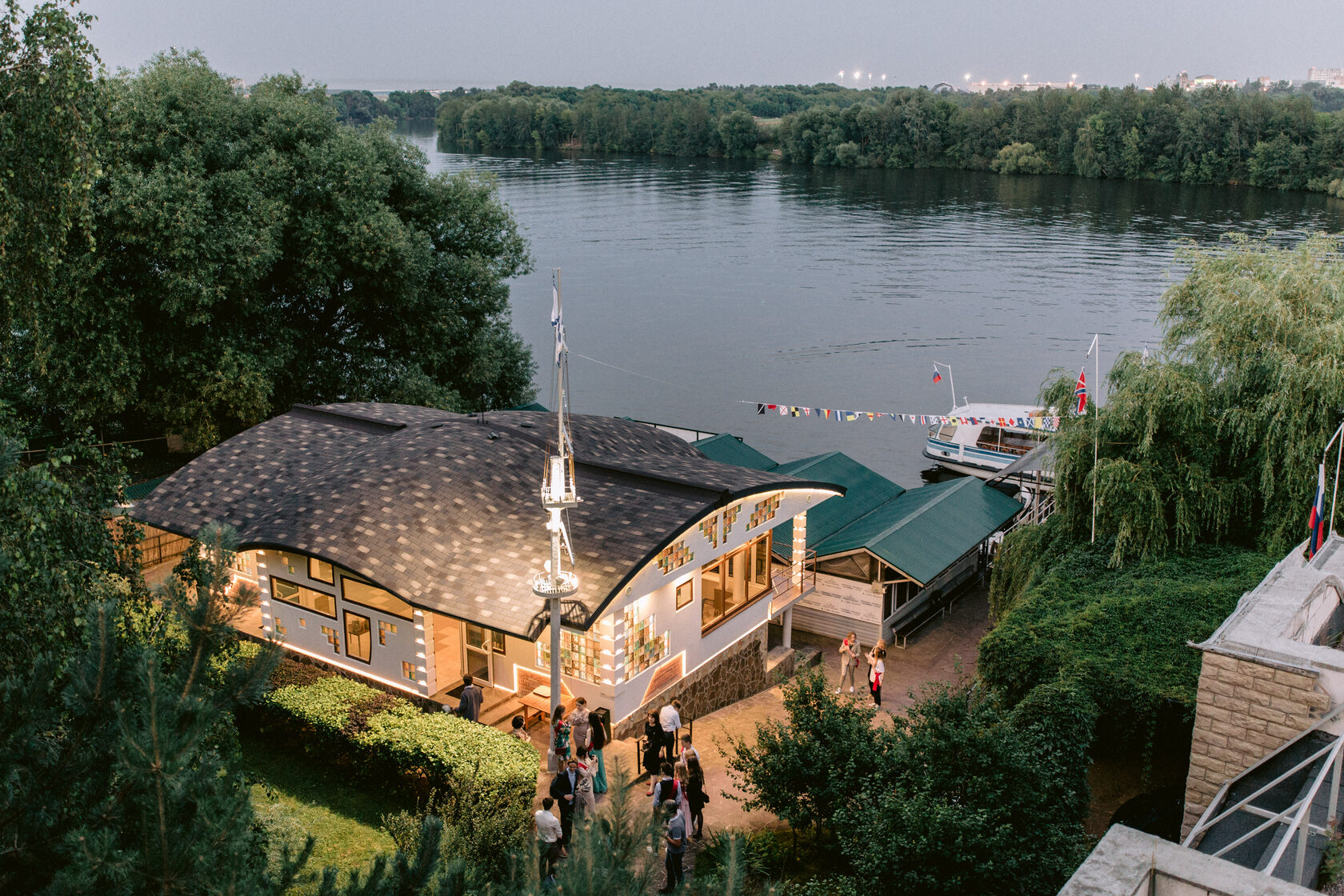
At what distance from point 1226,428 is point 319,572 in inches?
742

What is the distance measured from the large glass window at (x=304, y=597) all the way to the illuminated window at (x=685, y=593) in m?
6.45

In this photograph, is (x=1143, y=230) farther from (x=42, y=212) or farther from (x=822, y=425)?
(x=42, y=212)

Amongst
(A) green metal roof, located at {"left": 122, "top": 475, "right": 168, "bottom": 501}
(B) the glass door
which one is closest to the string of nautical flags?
(B) the glass door

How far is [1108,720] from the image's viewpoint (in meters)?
16.9

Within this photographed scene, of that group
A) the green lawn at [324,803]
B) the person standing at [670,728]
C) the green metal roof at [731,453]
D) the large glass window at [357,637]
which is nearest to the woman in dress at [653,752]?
the person standing at [670,728]

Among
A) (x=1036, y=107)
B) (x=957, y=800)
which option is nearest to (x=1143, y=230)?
(x=1036, y=107)

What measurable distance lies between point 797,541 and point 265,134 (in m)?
22.0

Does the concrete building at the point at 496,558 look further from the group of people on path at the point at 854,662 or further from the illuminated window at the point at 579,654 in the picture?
the group of people on path at the point at 854,662

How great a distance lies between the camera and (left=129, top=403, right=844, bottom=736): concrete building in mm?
18188

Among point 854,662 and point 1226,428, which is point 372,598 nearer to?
point 854,662

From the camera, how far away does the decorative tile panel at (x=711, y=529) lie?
19844 mm

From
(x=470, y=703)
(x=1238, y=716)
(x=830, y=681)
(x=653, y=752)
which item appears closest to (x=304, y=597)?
(x=470, y=703)

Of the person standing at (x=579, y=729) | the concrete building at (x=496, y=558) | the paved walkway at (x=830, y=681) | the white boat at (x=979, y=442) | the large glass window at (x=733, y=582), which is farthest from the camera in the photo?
the white boat at (x=979, y=442)

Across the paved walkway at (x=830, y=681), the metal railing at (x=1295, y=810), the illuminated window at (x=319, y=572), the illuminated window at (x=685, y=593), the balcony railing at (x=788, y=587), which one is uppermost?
the metal railing at (x=1295, y=810)
